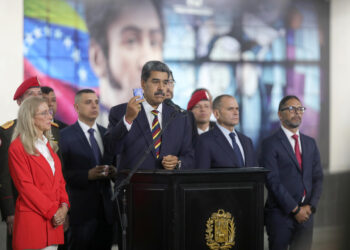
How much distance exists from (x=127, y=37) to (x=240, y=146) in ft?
10.4

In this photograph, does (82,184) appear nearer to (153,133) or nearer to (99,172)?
(99,172)

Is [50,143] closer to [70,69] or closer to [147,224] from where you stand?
[147,224]

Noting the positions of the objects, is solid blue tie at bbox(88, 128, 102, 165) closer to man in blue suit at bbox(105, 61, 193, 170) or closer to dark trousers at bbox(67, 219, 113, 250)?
dark trousers at bbox(67, 219, 113, 250)

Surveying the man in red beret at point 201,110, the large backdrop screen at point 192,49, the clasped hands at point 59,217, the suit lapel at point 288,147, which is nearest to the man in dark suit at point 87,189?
the clasped hands at point 59,217

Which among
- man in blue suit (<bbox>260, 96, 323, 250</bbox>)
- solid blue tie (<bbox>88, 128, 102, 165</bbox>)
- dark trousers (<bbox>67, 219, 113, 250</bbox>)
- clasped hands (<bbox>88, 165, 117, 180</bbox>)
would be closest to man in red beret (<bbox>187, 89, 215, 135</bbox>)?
man in blue suit (<bbox>260, 96, 323, 250</bbox>)

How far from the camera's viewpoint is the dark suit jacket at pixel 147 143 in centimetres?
358

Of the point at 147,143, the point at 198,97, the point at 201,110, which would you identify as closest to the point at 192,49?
the point at 198,97

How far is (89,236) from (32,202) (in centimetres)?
110

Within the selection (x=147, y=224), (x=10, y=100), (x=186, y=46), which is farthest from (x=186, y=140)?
(x=186, y=46)

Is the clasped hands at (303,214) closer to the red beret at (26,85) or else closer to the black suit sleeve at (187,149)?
the black suit sleeve at (187,149)

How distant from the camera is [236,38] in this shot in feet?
25.2

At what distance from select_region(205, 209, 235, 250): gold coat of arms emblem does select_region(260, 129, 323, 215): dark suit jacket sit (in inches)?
47.7

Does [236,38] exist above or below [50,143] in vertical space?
above

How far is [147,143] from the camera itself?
362cm
